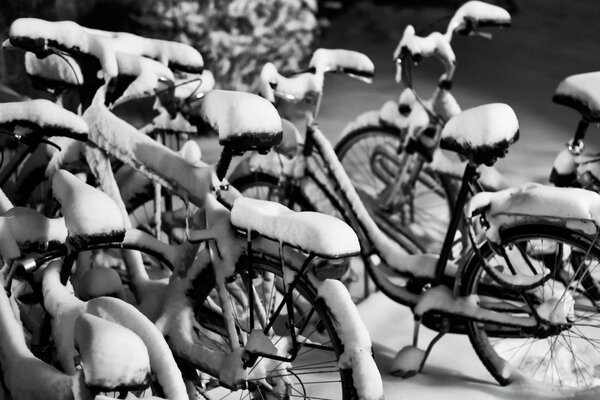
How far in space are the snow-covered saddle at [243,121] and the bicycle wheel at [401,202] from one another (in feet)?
5.90

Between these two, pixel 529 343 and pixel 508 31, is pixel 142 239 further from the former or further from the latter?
pixel 508 31

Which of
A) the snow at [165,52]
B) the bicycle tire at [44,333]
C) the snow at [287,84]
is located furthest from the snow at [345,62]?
the bicycle tire at [44,333]

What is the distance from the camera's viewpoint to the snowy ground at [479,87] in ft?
12.6

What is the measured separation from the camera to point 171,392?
222cm

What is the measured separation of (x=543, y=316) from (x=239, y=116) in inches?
59.9

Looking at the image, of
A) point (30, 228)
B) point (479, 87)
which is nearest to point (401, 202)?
point (30, 228)

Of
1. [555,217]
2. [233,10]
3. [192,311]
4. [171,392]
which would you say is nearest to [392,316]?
[555,217]

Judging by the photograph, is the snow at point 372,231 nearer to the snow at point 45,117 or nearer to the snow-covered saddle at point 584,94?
the snow-covered saddle at point 584,94

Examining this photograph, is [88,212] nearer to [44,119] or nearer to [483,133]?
[44,119]

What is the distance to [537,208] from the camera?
3.19m

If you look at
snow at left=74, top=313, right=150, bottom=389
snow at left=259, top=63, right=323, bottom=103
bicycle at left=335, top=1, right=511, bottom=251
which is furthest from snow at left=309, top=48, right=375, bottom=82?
snow at left=74, top=313, right=150, bottom=389

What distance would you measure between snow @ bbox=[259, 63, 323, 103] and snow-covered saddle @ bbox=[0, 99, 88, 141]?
1.01m

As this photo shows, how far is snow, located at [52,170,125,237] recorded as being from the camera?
7.83 feet

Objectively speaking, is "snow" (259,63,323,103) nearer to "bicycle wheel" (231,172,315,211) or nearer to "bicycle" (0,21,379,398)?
"bicycle wheel" (231,172,315,211)
